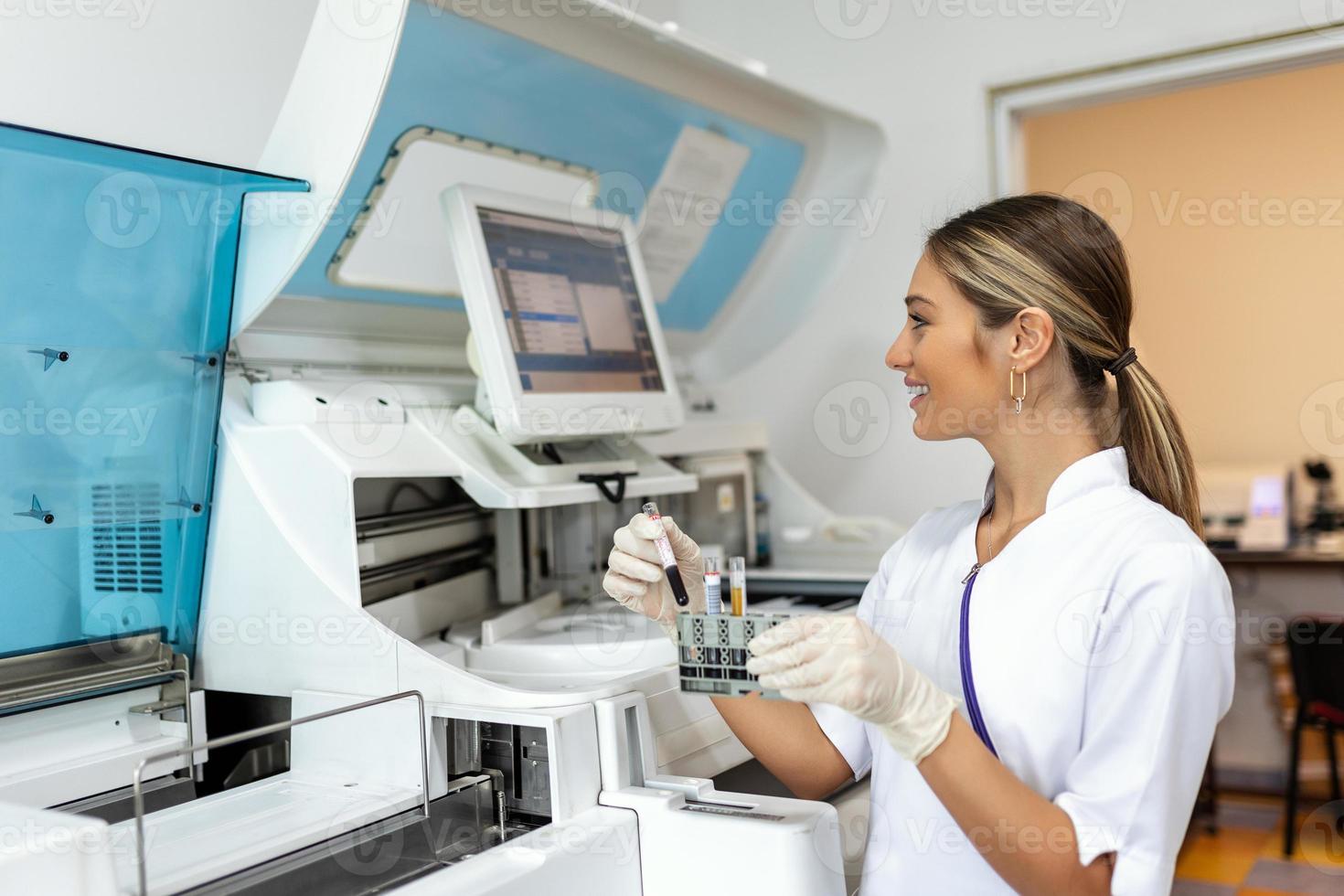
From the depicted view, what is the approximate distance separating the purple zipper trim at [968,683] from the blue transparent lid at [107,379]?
963 mm

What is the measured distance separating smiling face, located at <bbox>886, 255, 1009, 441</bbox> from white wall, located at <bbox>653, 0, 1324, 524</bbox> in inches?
53.5

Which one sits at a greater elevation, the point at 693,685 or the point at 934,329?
the point at 934,329

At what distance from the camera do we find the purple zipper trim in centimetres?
114

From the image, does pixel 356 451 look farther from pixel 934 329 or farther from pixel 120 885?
pixel 934 329

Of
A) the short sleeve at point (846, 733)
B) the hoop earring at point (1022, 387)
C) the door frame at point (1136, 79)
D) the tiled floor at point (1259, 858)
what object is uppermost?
the door frame at point (1136, 79)

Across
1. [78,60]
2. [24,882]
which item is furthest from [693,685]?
[78,60]

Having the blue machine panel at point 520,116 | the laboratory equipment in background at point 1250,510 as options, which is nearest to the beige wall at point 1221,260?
the laboratory equipment in background at point 1250,510

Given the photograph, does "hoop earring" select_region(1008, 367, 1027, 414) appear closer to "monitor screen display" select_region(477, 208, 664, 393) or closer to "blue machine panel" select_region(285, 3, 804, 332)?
"monitor screen display" select_region(477, 208, 664, 393)

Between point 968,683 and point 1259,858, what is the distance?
268cm

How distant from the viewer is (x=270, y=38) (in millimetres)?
2021

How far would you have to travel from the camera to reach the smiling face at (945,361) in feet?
3.98

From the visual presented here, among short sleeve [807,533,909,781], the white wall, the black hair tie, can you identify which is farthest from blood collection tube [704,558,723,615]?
the white wall

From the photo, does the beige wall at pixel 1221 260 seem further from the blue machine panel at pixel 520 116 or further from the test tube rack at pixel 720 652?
the test tube rack at pixel 720 652

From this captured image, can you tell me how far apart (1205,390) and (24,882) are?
4377mm
